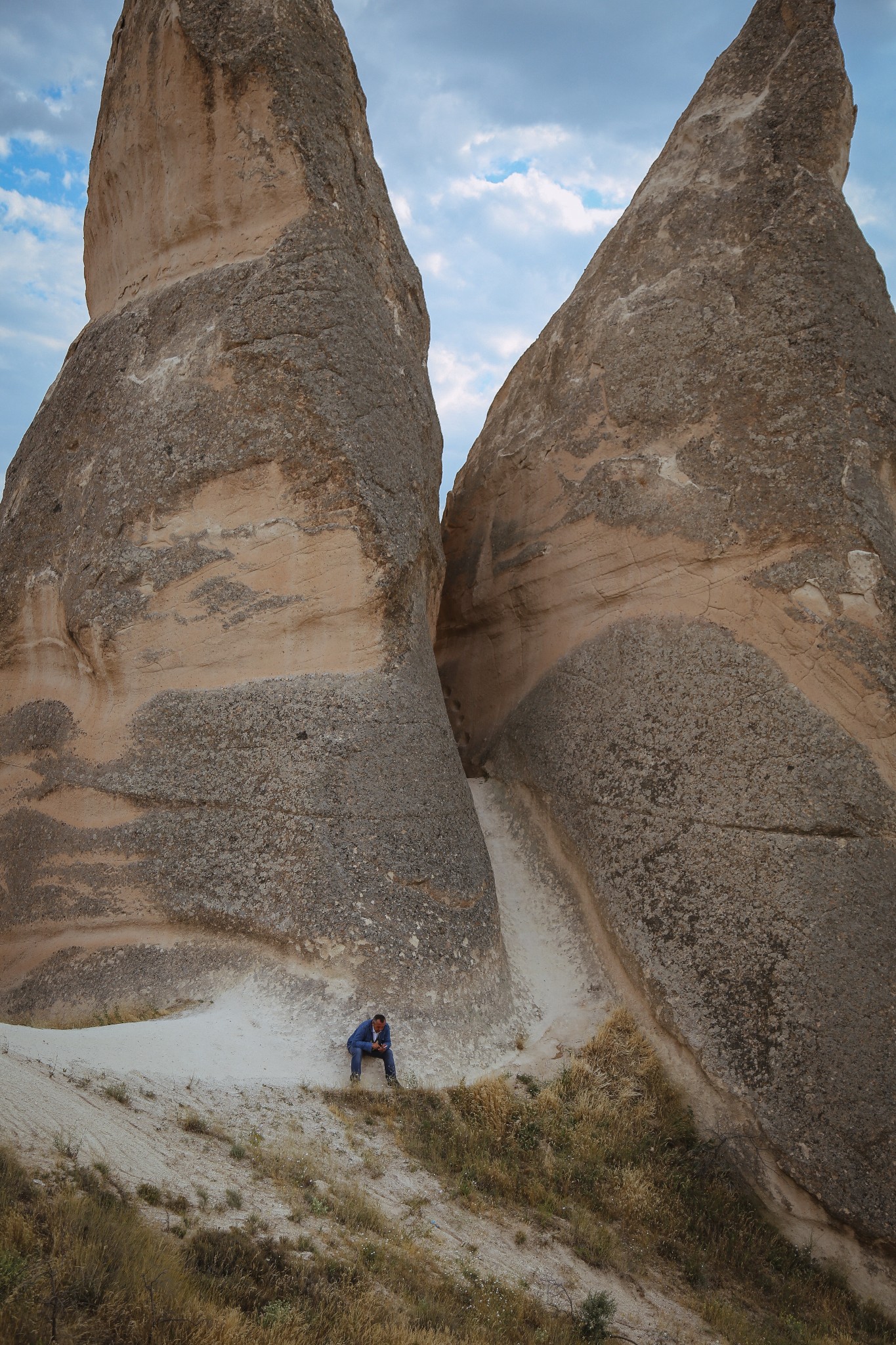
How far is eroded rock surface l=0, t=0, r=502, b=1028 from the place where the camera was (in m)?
6.61

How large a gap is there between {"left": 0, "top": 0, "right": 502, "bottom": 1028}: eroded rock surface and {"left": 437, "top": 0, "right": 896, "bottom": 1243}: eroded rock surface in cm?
109

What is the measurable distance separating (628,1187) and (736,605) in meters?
3.98

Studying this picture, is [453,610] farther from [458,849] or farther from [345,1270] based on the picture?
[345,1270]

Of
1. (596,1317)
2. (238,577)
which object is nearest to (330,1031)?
(596,1317)

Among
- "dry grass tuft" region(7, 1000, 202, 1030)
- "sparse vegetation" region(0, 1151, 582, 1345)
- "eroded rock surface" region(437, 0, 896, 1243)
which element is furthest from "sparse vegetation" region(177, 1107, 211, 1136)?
"eroded rock surface" region(437, 0, 896, 1243)

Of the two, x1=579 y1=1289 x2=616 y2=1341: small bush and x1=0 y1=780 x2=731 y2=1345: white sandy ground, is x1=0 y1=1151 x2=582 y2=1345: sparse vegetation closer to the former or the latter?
x1=579 y1=1289 x2=616 y2=1341: small bush

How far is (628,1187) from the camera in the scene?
5.44m

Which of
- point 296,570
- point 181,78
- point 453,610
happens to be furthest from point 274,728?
point 181,78

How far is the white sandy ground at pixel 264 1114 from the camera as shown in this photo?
4148 mm

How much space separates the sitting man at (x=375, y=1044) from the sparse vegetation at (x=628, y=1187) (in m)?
0.15

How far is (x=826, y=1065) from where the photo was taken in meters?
5.83

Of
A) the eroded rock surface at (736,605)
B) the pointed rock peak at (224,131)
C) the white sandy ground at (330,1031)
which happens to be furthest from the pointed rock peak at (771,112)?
the white sandy ground at (330,1031)

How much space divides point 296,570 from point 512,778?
2638 millimetres

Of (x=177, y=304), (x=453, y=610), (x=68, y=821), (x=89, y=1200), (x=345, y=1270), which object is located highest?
(x=177, y=304)
